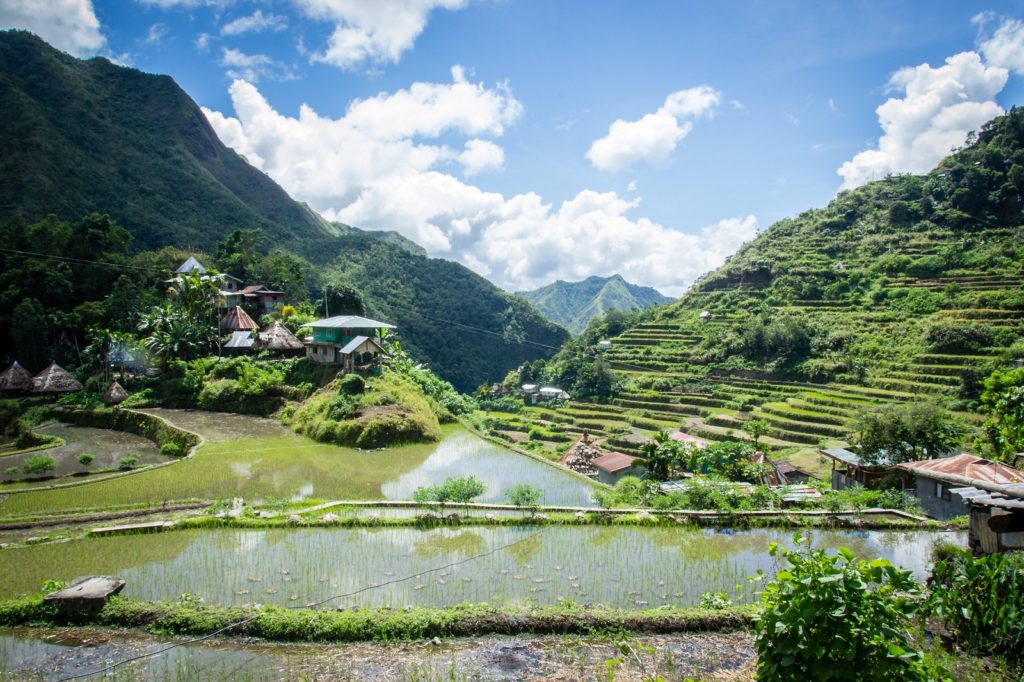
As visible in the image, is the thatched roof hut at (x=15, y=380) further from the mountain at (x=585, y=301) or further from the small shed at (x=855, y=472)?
the mountain at (x=585, y=301)

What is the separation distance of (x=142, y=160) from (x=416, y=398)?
48.6m

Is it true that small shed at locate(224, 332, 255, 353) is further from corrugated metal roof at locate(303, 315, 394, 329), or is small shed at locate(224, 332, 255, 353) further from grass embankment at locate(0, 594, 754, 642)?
grass embankment at locate(0, 594, 754, 642)

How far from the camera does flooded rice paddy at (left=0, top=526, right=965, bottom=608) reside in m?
7.86

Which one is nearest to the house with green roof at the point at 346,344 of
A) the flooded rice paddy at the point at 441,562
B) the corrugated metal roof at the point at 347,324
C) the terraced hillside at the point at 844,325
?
the corrugated metal roof at the point at 347,324

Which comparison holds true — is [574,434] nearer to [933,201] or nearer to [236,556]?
[236,556]

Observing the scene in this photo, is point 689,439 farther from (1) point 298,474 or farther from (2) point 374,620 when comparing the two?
(2) point 374,620

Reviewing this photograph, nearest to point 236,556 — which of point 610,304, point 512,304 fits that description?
point 512,304

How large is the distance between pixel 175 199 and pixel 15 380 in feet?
112

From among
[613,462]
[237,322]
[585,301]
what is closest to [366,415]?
[613,462]

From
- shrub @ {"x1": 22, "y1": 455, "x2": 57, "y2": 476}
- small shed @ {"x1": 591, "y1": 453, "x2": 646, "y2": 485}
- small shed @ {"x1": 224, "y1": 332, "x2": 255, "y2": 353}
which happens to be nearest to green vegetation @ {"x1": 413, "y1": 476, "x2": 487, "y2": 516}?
small shed @ {"x1": 591, "y1": 453, "x2": 646, "y2": 485}

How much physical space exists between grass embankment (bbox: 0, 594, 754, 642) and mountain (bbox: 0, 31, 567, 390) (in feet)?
84.6

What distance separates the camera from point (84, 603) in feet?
23.0

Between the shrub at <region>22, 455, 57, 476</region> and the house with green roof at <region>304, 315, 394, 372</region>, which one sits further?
the house with green roof at <region>304, 315, 394, 372</region>

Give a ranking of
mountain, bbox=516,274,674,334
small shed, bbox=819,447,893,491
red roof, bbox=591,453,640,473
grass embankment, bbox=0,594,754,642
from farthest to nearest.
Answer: mountain, bbox=516,274,674,334, red roof, bbox=591,453,640,473, small shed, bbox=819,447,893,491, grass embankment, bbox=0,594,754,642
